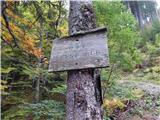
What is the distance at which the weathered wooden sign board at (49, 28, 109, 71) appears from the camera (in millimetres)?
3881

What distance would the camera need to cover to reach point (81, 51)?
4.03m

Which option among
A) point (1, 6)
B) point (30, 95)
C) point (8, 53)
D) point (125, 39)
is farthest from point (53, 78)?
point (1, 6)

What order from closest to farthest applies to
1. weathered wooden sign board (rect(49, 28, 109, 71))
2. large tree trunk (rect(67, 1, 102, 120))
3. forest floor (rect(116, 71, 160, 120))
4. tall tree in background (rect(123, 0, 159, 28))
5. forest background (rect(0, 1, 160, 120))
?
weathered wooden sign board (rect(49, 28, 109, 71)), large tree trunk (rect(67, 1, 102, 120)), forest background (rect(0, 1, 160, 120)), forest floor (rect(116, 71, 160, 120)), tall tree in background (rect(123, 0, 159, 28))

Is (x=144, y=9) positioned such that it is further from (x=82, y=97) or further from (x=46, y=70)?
(x=82, y=97)

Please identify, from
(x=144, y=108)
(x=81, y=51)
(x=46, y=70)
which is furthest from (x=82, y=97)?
(x=144, y=108)

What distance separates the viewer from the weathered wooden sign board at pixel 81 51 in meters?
3.88

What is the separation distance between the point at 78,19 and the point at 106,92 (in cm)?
494

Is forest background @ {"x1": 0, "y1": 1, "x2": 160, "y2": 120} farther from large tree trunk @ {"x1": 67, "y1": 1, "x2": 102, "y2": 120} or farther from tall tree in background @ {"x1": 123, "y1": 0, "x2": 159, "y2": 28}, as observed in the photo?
tall tree in background @ {"x1": 123, "y1": 0, "x2": 159, "y2": 28}

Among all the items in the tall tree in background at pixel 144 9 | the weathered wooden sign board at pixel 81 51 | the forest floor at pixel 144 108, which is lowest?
the forest floor at pixel 144 108

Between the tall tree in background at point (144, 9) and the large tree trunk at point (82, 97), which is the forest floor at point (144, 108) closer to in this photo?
the large tree trunk at point (82, 97)

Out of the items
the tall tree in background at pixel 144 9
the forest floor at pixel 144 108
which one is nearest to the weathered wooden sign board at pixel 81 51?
the forest floor at pixel 144 108

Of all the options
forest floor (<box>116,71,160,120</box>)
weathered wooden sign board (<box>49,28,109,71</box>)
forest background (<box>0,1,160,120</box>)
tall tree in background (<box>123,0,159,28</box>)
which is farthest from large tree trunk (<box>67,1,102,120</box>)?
tall tree in background (<box>123,0,159,28</box>)

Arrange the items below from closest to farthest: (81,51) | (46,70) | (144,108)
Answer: (81,51)
(46,70)
(144,108)

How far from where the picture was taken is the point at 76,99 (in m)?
4.09
